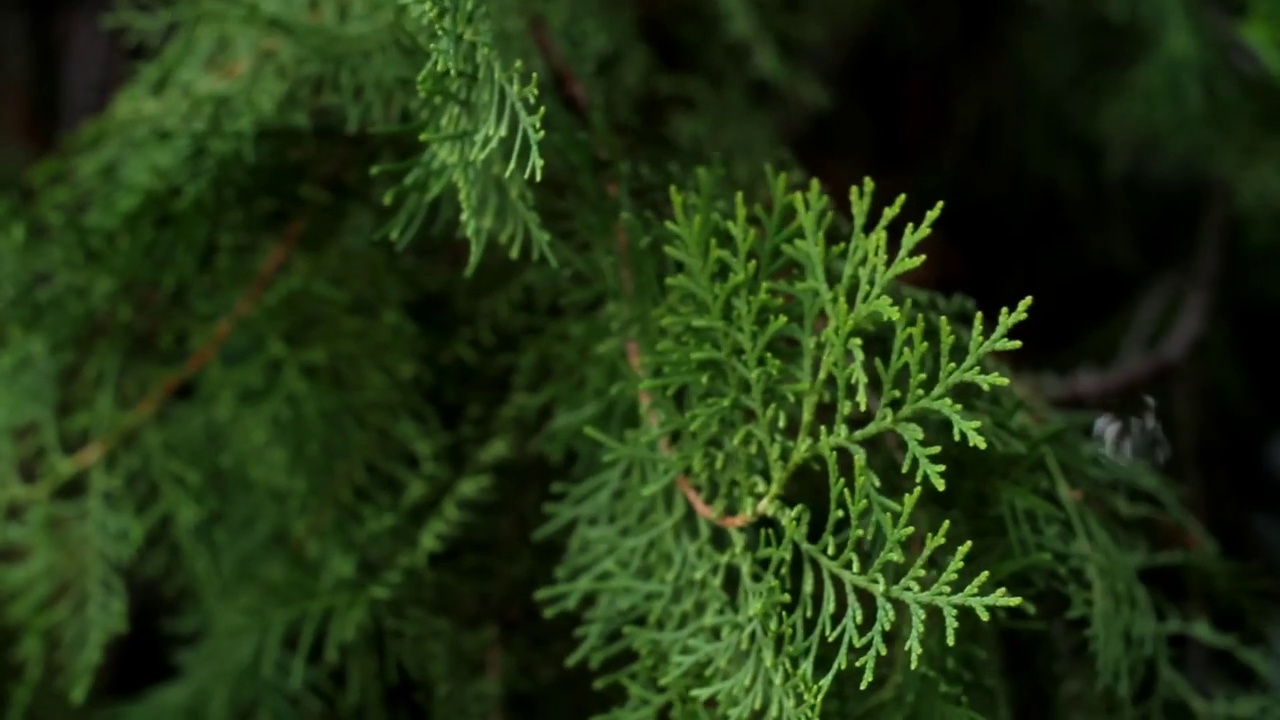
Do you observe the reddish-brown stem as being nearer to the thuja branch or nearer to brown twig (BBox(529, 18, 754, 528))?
the thuja branch

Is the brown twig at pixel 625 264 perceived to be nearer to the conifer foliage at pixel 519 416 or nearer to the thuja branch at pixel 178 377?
the conifer foliage at pixel 519 416

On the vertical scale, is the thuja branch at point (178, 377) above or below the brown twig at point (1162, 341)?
below

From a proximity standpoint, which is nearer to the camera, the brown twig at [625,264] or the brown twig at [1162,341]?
the brown twig at [625,264]

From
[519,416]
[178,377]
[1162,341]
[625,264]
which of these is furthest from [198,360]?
[1162,341]

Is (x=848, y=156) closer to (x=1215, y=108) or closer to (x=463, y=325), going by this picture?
(x=1215, y=108)

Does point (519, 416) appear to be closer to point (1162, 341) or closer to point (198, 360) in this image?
point (198, 360)

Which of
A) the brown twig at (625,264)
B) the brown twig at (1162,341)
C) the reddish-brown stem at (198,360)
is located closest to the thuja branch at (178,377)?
the reddish-brown stem at (198,360)

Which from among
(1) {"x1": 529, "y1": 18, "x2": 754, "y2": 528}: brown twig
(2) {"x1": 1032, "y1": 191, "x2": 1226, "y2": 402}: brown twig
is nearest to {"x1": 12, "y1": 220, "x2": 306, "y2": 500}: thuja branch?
(1) {"x1": 529, "y1": 18, "x2": 754, "y2": 528}: brown twig
